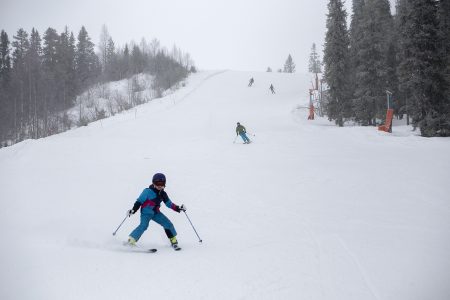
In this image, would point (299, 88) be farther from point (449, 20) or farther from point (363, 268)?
point (363, 268)

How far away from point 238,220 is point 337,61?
75.1ft

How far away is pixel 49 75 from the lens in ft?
164

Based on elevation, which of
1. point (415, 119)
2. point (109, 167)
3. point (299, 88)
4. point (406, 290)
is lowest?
point (406, 290)

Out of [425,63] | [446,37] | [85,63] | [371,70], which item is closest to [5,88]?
[85,63]

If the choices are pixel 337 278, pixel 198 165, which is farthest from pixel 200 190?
pixel 337 278

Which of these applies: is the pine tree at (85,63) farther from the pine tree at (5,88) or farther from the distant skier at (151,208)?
the distant skier at (151,208)

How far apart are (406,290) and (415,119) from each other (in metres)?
18.8

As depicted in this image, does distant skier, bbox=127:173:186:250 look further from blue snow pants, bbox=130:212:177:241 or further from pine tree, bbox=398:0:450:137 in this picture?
pine tree, bbox=398:0:450:137

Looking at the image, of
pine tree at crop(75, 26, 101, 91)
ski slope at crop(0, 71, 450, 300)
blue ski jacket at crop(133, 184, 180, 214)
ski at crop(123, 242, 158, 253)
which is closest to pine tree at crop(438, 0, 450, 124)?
ski slope at crop(0, 71, 450, 300)

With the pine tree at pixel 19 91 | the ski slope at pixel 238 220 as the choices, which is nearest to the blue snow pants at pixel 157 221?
the ski slope at pixel 238 220

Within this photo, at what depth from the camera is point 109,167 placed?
12.2 m

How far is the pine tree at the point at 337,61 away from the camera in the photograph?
25672mm

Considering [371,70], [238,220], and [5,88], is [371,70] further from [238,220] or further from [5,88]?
[5,88]

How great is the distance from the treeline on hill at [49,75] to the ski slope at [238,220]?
28928 mm
